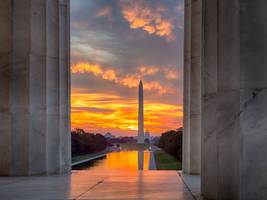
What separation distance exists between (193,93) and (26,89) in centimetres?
711

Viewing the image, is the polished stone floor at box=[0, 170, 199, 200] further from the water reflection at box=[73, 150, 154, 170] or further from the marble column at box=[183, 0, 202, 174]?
the water reflection at box=[73, 150, 154, 170]

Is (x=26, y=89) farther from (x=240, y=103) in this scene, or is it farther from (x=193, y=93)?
(x=240, y=103)

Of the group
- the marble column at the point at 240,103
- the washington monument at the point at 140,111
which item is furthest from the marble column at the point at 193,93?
the washington monument at the point at 140,111

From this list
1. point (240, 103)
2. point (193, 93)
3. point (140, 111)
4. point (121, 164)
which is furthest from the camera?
point (140, 111)

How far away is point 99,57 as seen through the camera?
8488 centimetres

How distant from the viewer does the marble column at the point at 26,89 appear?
1734 cm

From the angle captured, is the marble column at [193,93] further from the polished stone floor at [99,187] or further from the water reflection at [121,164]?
the water reflection at [121,164]

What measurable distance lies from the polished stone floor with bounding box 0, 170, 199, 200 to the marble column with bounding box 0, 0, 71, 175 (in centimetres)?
116

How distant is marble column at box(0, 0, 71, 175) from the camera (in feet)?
56.9

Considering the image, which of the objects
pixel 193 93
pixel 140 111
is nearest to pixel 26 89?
pixel 193 93

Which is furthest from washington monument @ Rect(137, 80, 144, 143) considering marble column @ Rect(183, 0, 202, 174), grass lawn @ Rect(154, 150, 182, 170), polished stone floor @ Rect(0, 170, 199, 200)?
polished stone floor @ Rect(0, 170, 199, 200)

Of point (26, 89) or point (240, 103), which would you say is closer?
point (240, 103)

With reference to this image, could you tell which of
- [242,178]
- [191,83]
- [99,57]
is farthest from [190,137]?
[99,57]

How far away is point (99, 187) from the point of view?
13.4 metres
